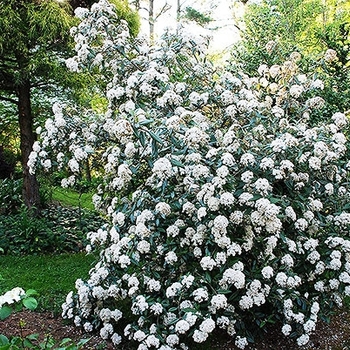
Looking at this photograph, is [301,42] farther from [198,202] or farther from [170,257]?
[170,257]

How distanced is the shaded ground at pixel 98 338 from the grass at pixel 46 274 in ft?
0.58

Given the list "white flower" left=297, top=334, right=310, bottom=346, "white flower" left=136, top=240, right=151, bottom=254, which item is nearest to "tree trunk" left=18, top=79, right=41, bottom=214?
"white flower" left=136, top=240, right=151, bottom=254

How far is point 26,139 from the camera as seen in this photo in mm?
6207

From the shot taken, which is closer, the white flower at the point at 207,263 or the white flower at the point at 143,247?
the white flower at the point at 207,263

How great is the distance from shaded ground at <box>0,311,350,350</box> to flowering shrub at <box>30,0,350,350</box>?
103 millimetres

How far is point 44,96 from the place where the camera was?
6.60 metres

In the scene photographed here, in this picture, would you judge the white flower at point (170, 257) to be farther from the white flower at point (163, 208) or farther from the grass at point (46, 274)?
the grass at point (46, 274)

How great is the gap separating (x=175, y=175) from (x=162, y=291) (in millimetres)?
764

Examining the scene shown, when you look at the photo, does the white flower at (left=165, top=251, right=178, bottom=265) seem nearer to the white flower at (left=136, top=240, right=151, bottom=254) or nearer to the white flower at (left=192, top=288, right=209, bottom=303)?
the white flower at (left=136, top=240, right=151, bottom=254)

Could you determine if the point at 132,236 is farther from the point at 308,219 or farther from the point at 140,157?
the point at 308,219

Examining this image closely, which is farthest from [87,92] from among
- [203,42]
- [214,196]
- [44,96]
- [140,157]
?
[214,196]

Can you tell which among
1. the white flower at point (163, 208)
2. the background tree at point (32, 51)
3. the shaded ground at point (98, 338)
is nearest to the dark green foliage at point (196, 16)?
the background tree at point (32, 51)

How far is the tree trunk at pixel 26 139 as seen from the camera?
20.1 feet

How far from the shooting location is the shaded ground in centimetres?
331
